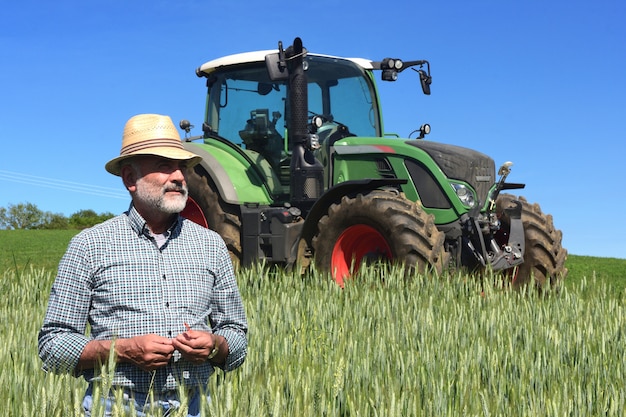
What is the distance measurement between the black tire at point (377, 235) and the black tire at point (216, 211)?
4.01 ft

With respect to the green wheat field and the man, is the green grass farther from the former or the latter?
the man

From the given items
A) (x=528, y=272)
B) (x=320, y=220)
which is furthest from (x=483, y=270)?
(x=320, y=220)

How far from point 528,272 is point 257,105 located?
3.45 m

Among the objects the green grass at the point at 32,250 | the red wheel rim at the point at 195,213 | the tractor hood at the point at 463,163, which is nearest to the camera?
the tractor hood at the point at 463,163

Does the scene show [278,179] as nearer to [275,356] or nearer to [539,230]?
[539,230]

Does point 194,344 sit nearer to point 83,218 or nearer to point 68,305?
point 68,305

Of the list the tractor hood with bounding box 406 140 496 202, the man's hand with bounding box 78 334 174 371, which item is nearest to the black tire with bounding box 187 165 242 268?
the tractor hood with bounding box 406 140 496 202

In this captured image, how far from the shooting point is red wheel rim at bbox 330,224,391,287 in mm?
7180

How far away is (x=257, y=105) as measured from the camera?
329 inches

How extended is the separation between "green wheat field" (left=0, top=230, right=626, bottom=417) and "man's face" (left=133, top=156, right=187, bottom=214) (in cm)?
57

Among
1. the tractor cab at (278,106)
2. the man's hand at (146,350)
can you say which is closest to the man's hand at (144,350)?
the man's hand at (146,350)

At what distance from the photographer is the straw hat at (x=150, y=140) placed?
2547 mm

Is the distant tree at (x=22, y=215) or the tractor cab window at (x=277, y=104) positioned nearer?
the tractor cab window at (x=277, y=104)

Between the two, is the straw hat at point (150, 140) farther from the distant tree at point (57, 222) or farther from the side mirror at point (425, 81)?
the distant tree at point (57, 222)
